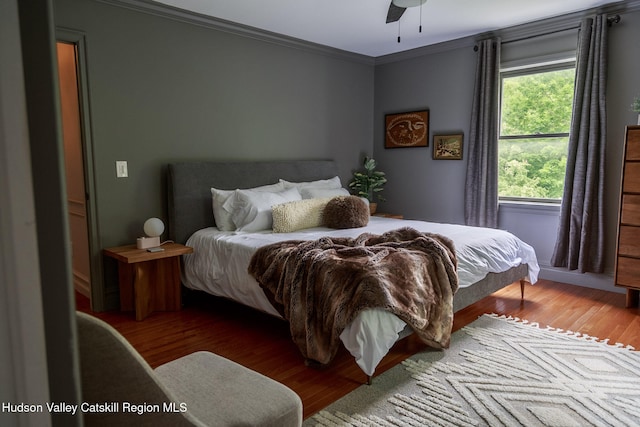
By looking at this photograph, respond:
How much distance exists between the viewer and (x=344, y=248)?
2.82m

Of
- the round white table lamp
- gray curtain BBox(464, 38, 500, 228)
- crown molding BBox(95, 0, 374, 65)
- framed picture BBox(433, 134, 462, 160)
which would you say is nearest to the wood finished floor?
the round white table lamp

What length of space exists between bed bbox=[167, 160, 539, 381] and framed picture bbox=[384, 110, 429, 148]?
58.7 inches

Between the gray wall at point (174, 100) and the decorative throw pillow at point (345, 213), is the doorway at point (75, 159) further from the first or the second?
the decorative throw pillow at point (345, 213)

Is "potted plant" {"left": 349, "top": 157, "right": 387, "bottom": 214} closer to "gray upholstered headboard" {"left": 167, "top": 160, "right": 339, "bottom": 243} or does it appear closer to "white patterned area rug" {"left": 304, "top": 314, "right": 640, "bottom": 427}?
"gray upholstered headboard" {"left": 167, "top": 160, "right": 339, "bottom": 243}

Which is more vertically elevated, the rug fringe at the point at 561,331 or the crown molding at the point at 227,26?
the crown molding at the point at 227,26

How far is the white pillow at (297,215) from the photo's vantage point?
12.2 feet

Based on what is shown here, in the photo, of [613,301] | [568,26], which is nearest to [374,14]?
[568,26]

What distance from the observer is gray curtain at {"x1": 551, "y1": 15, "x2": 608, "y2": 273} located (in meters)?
3.92

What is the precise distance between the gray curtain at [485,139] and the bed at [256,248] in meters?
1.09

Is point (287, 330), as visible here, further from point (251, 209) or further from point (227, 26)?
point (227, 26)

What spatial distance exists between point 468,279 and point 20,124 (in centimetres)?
290

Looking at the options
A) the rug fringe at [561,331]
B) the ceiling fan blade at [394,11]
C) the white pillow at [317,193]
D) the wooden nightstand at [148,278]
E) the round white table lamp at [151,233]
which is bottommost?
the rug fringe at [561,331]

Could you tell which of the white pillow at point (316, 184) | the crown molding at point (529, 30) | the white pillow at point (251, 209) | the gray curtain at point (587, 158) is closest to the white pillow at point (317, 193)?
the white pillow at point (316, 184)

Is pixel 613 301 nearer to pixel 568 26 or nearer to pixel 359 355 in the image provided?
pixel 568 26
